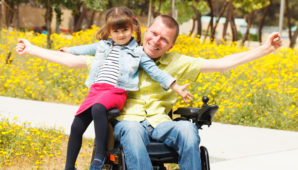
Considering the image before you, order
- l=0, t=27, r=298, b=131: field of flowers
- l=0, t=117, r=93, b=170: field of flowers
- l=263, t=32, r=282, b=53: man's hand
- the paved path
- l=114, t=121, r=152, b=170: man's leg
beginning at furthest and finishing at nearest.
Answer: l=0, t=27, r=298, b=131: field of flowers
the paved path
l=0, t=117, r=93, b=170: field of flowers
l=263, t=32, r=282, b=53: man's hand
l=114, t=121, r=152, b=170: man's leg

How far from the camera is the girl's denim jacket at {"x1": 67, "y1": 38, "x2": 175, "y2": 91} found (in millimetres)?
2869

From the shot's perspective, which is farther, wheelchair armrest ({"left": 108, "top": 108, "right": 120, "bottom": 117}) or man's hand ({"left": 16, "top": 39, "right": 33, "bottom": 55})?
man's hand ({"left": 16, "top": 39, "right": 33, "bottom": 55})

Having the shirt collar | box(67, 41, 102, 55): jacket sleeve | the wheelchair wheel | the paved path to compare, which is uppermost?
box(67, 41, 102, 55): jacket sleeve

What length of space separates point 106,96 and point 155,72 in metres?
0.35

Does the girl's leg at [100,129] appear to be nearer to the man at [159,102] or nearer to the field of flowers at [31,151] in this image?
the man at [159,102]

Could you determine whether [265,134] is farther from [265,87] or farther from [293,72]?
[293,72]

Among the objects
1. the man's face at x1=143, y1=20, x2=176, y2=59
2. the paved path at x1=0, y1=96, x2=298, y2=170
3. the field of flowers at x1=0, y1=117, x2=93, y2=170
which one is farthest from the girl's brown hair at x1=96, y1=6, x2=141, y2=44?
the paved path at x1=0, y1=96, x2=298, y2=170

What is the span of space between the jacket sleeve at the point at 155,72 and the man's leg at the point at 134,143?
11.9 inches

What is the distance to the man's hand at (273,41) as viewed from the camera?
9.65ft

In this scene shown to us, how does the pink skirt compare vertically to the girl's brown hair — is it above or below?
below

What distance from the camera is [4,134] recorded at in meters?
4.44

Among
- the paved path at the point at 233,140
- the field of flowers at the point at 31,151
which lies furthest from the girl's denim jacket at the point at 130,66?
the paved path at the point at 233,140

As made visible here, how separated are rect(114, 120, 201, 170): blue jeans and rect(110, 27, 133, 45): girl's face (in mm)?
545

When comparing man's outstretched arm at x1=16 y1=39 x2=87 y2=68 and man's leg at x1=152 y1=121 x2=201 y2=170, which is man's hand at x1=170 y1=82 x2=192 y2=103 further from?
man's outstretched arm at x1=16 y1=39 x2=87 y2=68
